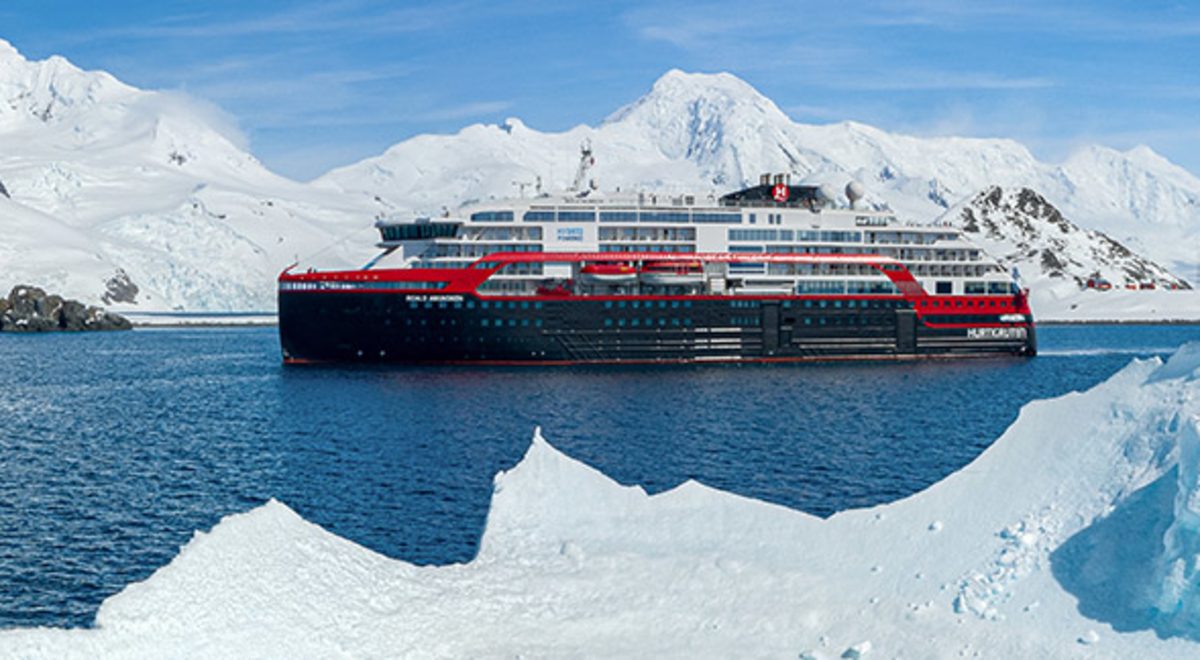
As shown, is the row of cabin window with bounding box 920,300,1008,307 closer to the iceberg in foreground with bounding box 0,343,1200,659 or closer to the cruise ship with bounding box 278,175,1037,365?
the cruise ship with bounding box 278,175,1037,365

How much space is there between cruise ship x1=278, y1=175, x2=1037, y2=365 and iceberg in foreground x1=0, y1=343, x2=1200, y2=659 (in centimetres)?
4726

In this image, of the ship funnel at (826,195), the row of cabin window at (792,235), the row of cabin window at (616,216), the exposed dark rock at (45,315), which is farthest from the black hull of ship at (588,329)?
the exposed dark rock at (45,315)

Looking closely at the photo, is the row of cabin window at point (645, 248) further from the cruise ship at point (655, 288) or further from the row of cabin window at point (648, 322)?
the row of cabin window at point (648, 322)

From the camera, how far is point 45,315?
14212cm

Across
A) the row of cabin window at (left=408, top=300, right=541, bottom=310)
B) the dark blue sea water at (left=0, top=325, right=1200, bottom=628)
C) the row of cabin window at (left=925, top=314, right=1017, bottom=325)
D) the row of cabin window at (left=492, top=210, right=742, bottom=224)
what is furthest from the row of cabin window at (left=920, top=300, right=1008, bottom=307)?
the row of cabin window at (left=408, top=300, right=541, bottom=310)

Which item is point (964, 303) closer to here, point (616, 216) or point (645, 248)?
point (645, 248)

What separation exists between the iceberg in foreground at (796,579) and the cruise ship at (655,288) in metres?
47.3

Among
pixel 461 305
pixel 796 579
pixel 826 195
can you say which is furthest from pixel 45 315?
pixel 796 579

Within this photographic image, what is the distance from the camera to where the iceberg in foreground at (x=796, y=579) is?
45.4 ft

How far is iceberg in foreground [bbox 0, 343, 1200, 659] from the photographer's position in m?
13.8

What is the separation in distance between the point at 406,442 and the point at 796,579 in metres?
24.0

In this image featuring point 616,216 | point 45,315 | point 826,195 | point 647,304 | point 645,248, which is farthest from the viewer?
point 45,315

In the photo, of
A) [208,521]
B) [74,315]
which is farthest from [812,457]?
[74,315]

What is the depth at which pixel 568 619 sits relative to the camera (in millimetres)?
15930
